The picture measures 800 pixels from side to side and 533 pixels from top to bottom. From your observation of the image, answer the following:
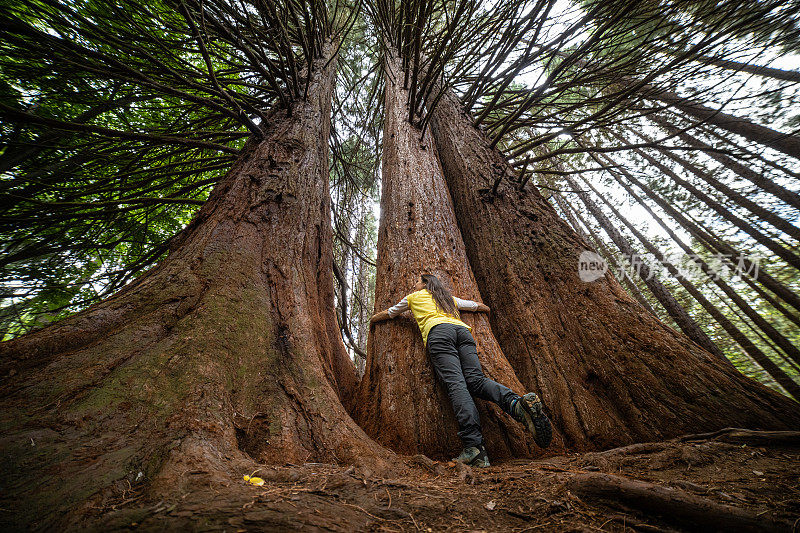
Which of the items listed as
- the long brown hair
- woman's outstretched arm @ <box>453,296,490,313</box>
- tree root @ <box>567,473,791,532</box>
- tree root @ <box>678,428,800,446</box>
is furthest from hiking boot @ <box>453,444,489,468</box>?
tree root @ <box>678,428,800,446</box>

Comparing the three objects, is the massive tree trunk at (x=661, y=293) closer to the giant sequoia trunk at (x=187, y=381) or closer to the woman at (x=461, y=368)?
the woman at (x=461, y=368)

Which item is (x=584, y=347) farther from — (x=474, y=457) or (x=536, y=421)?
(x=474, y=457)

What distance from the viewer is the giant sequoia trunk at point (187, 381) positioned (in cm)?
84

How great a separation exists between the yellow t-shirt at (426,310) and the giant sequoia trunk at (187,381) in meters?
0.71

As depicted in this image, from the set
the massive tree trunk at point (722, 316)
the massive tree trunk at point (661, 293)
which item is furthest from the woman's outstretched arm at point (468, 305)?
the massive tree trunk at point (661, 293)

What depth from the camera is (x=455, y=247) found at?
2.71m

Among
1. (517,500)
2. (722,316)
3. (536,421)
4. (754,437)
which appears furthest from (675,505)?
(722,316)

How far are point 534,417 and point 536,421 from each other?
0.9 inches

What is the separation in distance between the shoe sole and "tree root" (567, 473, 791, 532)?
53 cm

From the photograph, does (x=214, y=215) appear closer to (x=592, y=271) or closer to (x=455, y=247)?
(x=455, y=247)

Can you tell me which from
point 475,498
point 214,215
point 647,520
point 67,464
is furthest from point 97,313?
point 647,520

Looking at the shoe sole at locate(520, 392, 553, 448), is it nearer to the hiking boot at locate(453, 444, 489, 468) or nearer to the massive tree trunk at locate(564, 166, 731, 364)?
the hiking boot at locate(453, 444, 489, 468)

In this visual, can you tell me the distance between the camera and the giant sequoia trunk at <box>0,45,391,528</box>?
84cm

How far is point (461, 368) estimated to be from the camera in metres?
1.94
